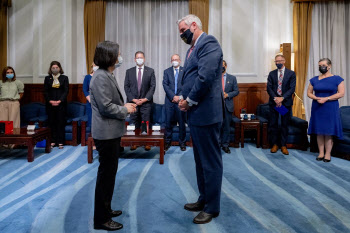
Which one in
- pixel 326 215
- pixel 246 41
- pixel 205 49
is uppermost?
pixel 246 41

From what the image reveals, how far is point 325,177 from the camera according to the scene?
3.72m

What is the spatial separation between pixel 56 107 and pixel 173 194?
11.1ft

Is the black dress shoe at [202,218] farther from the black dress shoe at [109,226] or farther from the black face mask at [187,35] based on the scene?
the black face mask at [187,35]

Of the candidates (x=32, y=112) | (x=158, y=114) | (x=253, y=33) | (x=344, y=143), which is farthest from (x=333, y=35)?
(x=32, y=112)

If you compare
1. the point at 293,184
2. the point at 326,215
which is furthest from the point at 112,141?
the point at 293,184

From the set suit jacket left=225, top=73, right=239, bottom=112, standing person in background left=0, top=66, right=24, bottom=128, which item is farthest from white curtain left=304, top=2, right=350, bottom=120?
standing person in background left=0, top=66, right=24, bottom=128

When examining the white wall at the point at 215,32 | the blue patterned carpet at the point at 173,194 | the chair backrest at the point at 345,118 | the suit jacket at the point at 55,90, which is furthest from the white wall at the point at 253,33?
the suit jacket at the point at 55,90

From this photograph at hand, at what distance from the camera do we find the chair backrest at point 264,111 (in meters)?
6.16

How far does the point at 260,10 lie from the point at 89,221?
225 inches

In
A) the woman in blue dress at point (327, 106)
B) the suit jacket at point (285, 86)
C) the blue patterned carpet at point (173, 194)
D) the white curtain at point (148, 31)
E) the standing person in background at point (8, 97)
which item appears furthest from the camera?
the white curtain at point (148, 31)

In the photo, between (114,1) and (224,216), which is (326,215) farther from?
(114,1)

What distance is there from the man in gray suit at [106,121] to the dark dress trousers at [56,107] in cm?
361

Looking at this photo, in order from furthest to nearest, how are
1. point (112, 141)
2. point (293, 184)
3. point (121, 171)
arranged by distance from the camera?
point (121, 171) → point (293, 184) → point (112, 141)

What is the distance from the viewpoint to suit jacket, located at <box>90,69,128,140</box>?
2.12 meters
